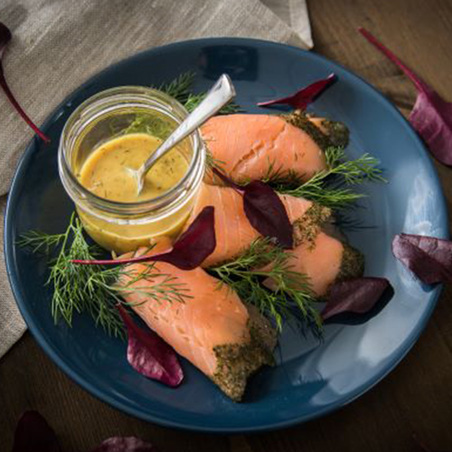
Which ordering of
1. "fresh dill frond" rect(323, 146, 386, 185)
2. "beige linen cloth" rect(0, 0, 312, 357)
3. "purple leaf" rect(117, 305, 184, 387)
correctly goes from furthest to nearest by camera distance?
"beige linen cloth" rect(0, 0, 312, 357) < "fresh dill frond" rect(323, 146, 386, 185) < "purple leaf" rect(117, 305, 184, 387)

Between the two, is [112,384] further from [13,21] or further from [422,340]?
[13,21]

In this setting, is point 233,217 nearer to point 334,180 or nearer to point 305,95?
point 334,180

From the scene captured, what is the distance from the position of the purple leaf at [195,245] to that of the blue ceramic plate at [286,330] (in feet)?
0.89

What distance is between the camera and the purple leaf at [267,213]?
5.98ft

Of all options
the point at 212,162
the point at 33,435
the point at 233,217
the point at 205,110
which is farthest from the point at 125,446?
the point at 205,110

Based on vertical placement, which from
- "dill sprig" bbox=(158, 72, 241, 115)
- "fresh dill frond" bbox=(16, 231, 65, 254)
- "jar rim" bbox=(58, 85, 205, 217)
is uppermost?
"jar rim" bbox=(58, 85, 205, 217)

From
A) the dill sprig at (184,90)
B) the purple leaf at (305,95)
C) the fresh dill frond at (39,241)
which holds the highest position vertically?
the fresh dill frond at (39,241)

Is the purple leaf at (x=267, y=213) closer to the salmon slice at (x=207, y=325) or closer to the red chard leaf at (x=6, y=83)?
the salmon slice at (x=207, y=325)

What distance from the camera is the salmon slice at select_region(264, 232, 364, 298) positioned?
1.87 metres

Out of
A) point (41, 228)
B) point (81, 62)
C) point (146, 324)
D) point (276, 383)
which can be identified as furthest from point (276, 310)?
point (81, 62)

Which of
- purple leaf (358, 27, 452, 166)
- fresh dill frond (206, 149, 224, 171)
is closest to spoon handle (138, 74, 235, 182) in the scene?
fresh dill frond (206, 149, 224, 171)

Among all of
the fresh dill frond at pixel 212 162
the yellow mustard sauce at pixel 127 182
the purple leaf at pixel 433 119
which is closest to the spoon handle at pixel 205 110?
the yellow mustard sauce at pixel 127 182

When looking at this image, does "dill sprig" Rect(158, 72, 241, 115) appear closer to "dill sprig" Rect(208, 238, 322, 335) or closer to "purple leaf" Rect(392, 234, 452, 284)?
"dill sprig" Rect(208, 238, 322, 335)

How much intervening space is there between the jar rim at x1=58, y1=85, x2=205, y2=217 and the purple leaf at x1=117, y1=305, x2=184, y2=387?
322 millimetres
